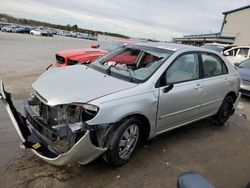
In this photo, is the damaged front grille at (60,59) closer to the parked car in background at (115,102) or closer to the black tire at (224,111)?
the parked car in background at (115,102)

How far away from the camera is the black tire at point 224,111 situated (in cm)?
552

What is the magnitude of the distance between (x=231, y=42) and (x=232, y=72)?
2901 cm

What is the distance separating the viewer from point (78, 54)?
25.8 feet

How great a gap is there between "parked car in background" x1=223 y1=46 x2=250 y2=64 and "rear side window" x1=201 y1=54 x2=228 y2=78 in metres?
10.3

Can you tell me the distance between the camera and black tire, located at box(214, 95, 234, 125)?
5520mm

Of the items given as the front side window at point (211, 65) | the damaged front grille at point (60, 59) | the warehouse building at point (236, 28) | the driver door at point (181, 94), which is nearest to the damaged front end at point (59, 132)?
the driver door at point (181, 94)

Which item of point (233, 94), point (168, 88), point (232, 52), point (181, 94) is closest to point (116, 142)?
point (168, 88)

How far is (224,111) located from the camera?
5.64 metres

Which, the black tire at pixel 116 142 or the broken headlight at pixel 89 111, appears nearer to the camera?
the broken headlight at pixel 89 111

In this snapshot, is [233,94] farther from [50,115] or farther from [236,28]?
[236,28]

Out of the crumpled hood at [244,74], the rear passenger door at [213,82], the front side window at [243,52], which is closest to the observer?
the rear passenger door at [213,82]

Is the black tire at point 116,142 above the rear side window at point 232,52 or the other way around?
the other way around

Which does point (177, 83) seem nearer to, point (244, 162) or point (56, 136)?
point (244, 162)

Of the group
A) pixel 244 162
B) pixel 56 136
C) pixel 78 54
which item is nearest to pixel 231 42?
pixel 78 54
